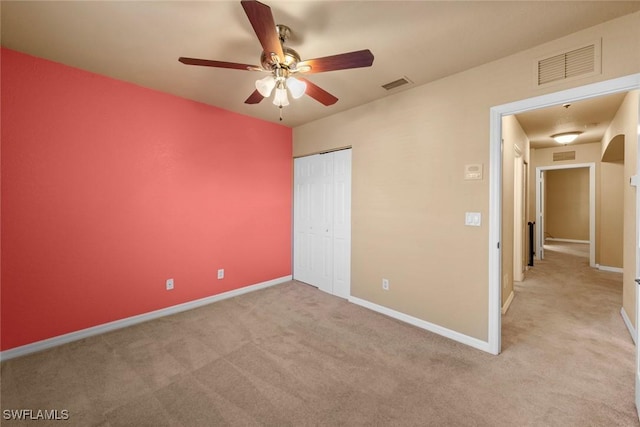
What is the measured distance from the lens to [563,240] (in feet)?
29.1

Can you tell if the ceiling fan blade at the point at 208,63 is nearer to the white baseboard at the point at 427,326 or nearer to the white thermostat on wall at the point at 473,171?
the white thermostat on wall at the point at 473,171

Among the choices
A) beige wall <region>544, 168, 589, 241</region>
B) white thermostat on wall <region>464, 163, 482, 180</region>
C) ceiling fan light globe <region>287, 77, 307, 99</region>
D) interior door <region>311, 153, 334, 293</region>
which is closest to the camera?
ceiling fan light globe <region>287, 77, 307, 99</region>

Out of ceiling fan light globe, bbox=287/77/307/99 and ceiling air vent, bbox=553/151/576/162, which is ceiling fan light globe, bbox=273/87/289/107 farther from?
ceiling air vent, bbox=553/151/576/162

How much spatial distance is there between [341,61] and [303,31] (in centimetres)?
51

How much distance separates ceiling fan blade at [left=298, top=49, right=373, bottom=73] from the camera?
1.63 meters

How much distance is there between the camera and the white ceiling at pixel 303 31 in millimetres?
1741

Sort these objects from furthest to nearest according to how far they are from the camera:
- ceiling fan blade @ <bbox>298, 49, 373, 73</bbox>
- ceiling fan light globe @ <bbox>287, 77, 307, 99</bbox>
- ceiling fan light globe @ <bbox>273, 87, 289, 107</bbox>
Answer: ceiling fan light globe @ <bbox>273, 87, 289, 107</bbox> < ceiling fan light globe @ <bbox>287, 77, 307, 99</bbox> < ceiling fan blade @ <bbox>298, 49, 373, 73</bbox>

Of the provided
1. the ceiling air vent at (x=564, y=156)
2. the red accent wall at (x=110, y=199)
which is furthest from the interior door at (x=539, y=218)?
the red accent wall at (x=110, y=199)

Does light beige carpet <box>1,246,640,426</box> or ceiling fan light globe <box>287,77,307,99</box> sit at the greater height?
ceiling fan light globe <box>287,77,307,99</box>

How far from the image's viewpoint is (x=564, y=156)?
6.00 m

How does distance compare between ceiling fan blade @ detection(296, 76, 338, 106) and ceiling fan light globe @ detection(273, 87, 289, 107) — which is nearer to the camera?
ceiling fan light globe @ detection(273, 87, 289, 107)

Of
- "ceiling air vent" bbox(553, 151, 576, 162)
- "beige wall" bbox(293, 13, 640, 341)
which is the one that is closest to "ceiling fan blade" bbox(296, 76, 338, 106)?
"beige wall" bbox(293, 13, 640, 341)

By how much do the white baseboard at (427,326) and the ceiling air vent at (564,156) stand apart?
19.6ft

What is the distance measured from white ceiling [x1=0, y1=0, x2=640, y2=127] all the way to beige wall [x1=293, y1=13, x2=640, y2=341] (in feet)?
0.66
